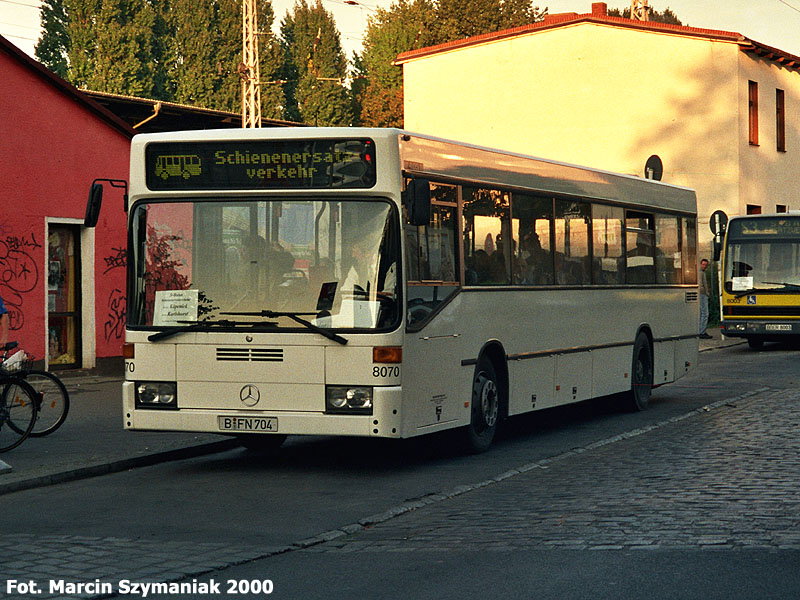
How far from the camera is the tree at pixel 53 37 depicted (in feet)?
213

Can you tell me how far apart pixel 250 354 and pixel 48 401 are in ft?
10.8

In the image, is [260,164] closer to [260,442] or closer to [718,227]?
[260,442]

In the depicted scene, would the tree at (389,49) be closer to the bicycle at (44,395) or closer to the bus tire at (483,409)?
the bicycle at (44,395)

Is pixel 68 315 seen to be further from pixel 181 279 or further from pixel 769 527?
pixel 769 527

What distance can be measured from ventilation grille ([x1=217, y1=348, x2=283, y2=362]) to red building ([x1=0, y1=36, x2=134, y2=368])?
8.84 m

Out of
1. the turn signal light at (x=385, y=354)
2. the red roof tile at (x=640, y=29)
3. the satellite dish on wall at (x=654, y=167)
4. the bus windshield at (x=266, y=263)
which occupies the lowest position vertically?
the turn signal light at (x=385, y=354)

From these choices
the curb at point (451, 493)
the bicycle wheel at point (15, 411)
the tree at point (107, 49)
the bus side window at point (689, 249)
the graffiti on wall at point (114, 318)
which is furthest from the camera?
the tree at point (107, 49)

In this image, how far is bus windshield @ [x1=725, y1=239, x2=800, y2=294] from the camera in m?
27.3

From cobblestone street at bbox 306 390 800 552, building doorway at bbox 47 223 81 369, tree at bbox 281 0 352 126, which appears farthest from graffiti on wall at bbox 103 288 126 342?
tree at bbox 281 0 352 126

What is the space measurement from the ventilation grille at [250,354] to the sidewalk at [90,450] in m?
1.52

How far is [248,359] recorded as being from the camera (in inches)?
394

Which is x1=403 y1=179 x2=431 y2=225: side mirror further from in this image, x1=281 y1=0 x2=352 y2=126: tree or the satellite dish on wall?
x1=281 y1=0 x2=352 y2=126: tree

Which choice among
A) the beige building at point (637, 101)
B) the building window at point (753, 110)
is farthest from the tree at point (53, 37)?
the building window at point (753, 110)

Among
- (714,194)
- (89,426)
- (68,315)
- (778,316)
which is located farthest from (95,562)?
(714,194)
